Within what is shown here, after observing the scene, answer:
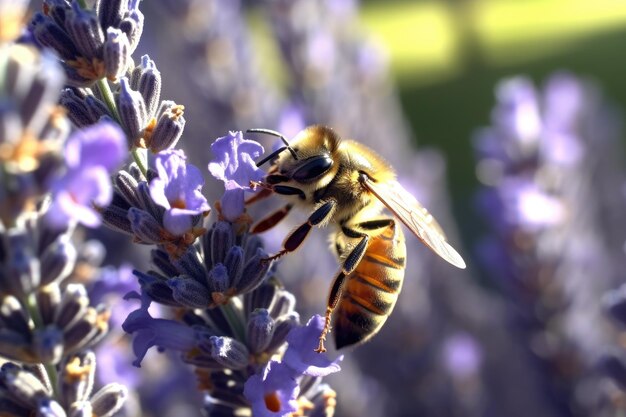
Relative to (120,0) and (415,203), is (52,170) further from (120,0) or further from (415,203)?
(415,203)

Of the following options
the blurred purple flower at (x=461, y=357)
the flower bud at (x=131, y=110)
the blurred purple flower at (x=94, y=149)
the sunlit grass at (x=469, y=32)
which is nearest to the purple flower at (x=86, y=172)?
the blurred purple flower at (x=94, y=149)

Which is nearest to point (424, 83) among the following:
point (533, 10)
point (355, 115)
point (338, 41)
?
point (533, 10)

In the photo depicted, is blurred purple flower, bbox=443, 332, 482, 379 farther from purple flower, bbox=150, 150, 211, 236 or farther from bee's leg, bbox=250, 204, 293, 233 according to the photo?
purple flower, bbox=150, 150, 211, 236

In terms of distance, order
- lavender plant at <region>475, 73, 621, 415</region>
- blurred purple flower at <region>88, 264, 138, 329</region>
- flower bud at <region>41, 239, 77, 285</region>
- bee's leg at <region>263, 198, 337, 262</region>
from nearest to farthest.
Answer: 1. flower bud at <region>41, 239, 77, 285</region>
2. blurred purple flower at <region>88, 264, 138, 329</region>
3. bee's leg at <region>263, 198, 337, 262</region>
4. lavender plant at <region>475, 73, 621, 415</region>

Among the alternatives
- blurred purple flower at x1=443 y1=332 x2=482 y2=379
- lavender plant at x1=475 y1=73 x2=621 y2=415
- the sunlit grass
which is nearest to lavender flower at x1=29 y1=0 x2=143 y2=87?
lavender plant at x1=475 y1=73 x2=621 y2=415

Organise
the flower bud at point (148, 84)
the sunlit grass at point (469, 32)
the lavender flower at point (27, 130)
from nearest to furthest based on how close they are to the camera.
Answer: the lavender flower at point (27, 130), the flower bud at point (148, 84), the sunlit grass at point (469, 32)

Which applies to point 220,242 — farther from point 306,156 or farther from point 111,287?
point 306,156

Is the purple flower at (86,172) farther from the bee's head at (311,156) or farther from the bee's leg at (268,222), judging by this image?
the bee's head at (311,156)
